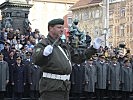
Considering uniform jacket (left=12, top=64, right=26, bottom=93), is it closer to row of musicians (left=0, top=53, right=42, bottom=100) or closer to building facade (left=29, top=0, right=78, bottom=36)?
row of musicians (left=0, top=53, right=42, bottom=100)

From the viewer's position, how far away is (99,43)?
258 inches

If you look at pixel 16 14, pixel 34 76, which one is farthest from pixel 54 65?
pixel 16 14

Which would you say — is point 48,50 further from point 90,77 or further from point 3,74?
point 90,77

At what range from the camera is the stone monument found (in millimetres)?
17625

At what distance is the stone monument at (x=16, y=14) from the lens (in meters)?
17.6

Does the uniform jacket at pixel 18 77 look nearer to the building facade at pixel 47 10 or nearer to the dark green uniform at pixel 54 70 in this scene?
the dark green uniform at pixel 54 70

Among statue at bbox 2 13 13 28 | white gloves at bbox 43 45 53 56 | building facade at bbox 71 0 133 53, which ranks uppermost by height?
building facade at bbox 71 0 133 53

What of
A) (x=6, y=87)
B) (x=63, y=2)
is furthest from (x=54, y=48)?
Answer: (x=63, y=2)

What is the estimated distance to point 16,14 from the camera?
17.7 m

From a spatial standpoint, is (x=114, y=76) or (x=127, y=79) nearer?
(x=114, y=76)

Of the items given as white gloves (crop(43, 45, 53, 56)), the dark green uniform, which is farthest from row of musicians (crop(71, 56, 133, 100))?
white gloves (crop(43, 45, 53, 56))

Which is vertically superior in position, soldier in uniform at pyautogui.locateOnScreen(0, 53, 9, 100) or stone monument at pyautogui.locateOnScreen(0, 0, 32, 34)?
stone monument at pyautogui.locateOnScreen(0, 0, 32, 34)

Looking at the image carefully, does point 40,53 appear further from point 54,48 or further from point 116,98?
point 116,98

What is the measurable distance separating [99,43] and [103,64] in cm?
893
